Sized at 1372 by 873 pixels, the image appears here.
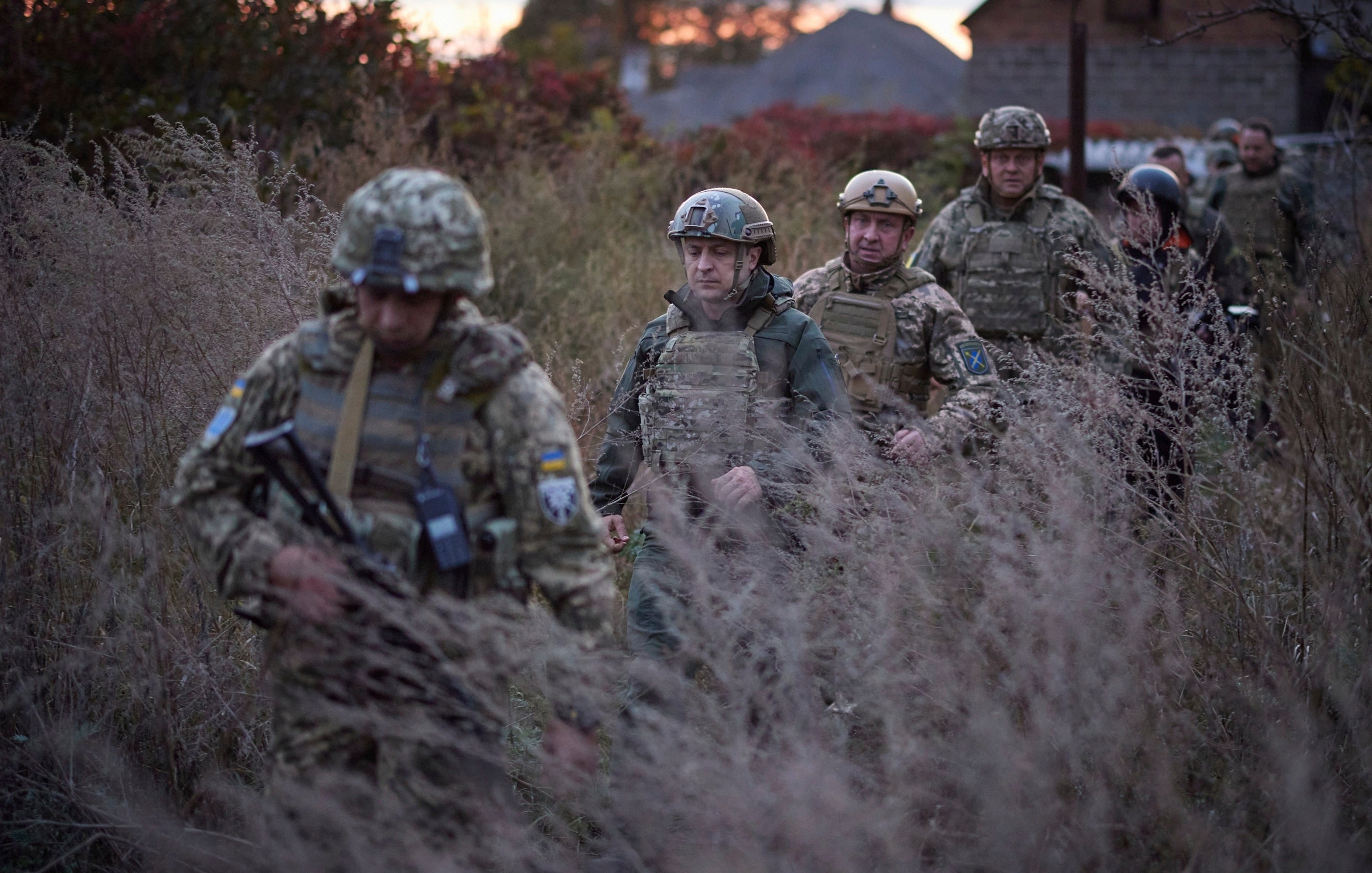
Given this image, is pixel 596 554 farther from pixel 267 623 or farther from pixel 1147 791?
pixel 1147 791

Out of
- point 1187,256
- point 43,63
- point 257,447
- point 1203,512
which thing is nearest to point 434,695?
point 257,447

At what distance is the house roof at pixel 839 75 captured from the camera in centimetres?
3472

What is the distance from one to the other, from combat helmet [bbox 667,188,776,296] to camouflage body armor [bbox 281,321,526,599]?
161 centimetres

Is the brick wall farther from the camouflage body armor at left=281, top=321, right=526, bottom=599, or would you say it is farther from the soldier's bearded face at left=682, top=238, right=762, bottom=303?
the camouflage body armor at left=281, top=321, right=526, bottom=599

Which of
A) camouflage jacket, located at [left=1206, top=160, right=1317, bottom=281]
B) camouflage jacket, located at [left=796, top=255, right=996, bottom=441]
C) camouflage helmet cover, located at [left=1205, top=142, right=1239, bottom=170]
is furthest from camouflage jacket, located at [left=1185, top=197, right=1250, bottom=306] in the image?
camouflage helmet cover, located at [left=1205, top=142, right=1239, bottom=170]

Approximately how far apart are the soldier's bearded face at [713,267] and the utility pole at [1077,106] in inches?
214

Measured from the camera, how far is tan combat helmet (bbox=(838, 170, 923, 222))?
4949 mm

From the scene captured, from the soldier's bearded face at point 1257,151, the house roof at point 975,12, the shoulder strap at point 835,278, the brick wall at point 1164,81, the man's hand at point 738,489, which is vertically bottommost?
the man's hand at point 738,489

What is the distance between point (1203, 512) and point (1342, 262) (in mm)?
3126

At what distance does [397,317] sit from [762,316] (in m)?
1.78

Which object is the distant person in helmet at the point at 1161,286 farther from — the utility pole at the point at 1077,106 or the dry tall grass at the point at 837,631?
the utility pole at the point at 1077,106

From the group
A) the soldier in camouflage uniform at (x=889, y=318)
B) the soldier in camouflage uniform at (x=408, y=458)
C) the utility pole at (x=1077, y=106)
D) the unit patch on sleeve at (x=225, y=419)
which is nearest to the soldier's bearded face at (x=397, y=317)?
the soldier in camouflage uniform at (x=408, y=458)

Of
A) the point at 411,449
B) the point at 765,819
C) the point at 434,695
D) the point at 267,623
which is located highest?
the point at 411,449

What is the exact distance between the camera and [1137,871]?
272cm
